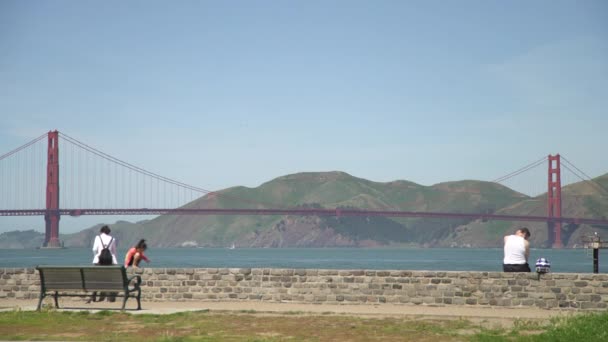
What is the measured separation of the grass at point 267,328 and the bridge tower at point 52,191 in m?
82.3

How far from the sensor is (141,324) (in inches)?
415

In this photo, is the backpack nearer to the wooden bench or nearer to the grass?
the wooden bench

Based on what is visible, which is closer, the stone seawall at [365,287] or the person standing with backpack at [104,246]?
the stone seawall at [365,287]

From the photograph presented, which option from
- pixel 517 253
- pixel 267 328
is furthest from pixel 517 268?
pixel 267 328

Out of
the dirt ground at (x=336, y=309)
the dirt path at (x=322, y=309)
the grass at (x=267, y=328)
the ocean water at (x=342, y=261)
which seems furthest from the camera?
the ocean water at (x=342, y=261)

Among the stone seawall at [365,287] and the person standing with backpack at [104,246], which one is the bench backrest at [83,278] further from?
the stone seawall at [365,287]

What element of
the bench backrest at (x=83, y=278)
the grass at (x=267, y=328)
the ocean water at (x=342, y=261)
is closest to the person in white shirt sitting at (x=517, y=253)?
the grass at (x=267, y=328)

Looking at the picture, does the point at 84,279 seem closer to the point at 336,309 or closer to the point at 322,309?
the point at 322,309

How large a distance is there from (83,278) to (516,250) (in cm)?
651

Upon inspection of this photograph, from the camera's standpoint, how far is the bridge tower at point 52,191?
95.9m

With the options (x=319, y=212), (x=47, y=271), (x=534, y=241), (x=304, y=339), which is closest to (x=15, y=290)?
(x=47, y=271)

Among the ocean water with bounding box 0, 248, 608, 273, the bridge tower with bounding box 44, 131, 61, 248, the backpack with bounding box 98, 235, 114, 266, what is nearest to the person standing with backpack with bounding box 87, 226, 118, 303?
the backpack with bounding box 98, 235, 114, 266

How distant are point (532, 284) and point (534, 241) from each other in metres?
164

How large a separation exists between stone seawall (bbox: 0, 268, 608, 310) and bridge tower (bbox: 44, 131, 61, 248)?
78.6 metres
